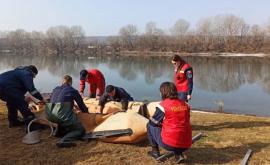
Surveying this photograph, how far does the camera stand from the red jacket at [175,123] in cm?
507

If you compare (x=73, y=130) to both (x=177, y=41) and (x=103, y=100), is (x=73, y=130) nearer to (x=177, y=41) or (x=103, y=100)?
(x=103, y=100)

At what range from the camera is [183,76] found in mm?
7941

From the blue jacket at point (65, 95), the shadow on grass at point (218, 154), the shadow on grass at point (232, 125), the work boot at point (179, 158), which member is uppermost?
the blue jacket at point (65, 95)

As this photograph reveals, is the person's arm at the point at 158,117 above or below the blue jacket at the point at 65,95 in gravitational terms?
below

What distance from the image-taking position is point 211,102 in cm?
2145

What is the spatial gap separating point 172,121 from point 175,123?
2.0 inches

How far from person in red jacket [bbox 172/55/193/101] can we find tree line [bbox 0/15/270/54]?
259 feet

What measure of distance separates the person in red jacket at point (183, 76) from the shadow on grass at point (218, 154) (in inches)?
69.8

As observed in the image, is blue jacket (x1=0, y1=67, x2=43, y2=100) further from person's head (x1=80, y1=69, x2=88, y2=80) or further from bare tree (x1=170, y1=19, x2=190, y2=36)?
bare tree (x1=170, y1=19, x2=190, y2=36)

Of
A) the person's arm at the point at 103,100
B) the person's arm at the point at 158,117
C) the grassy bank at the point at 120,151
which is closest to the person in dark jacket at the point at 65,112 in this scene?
the grassy bank at the point at 120,151

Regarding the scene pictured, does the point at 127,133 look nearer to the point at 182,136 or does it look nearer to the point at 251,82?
the point at 182,136

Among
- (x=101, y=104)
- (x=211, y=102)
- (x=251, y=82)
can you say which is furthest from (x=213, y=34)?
(x=101, y=104)

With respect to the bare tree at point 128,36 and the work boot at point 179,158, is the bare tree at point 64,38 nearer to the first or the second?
the bare tree at point 128,36

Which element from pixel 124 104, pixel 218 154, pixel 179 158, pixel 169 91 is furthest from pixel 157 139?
pixel 124 104
